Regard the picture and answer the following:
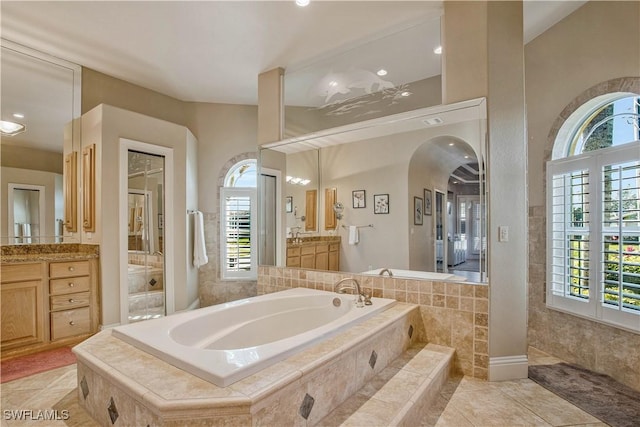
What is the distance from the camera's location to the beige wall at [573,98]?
2.56 metres

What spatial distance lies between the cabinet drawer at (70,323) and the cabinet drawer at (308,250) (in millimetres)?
2324

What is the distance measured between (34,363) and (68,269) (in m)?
0.87

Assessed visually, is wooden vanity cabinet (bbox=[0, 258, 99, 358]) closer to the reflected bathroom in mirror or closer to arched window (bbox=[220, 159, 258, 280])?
arched window (bbox=[220, 159, 258, 280])

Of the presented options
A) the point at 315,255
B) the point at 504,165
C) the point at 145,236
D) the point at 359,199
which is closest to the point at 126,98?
the point at 145,236

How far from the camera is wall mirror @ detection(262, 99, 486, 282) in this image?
251 cm

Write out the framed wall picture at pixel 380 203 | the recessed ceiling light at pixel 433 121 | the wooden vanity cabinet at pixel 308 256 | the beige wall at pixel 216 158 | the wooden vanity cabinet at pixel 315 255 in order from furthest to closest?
the beige wall at pixel 216 158 < the wooden vanity cabinet at pixel 308 256 < the wooden vanity cabinet at pixel 315 255 < the framed wall picture at pixel 380 203 < the recessed ceiling light at pixel 433 121

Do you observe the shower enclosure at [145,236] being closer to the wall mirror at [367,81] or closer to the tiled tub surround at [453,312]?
the wall mirror at [367,81]

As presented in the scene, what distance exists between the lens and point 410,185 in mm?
2887

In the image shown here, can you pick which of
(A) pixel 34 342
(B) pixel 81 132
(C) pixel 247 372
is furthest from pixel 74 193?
(C) pixel 247 372

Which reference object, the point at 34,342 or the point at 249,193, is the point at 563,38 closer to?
the point at 249,193

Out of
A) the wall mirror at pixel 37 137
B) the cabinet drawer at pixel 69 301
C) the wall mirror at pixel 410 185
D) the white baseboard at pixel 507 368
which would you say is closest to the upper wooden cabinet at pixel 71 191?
the wall mirror at pixel 37 137

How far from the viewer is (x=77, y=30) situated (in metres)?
2.98

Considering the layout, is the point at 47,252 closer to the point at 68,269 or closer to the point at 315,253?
the point at 68,269

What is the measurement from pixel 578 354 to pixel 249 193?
14.0ft
